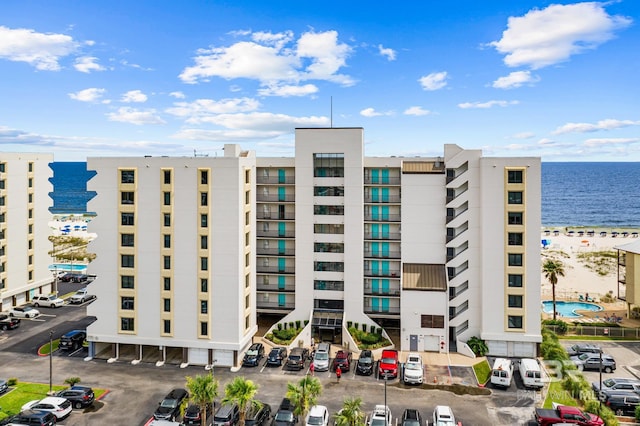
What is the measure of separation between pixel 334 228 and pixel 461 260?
590 inches

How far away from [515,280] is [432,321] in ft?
32.2

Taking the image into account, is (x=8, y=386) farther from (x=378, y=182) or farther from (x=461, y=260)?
(x=461, y=260)

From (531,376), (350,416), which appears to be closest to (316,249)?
(531,376)

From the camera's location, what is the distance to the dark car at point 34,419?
118ft

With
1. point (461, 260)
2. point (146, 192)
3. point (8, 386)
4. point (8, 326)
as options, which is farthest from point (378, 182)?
point (8, 326)

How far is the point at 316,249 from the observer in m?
59.2

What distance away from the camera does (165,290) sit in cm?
4966

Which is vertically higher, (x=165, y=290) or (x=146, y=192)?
(x=146, y=192)

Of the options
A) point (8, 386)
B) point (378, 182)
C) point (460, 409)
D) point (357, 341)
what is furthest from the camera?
point (378, 182)

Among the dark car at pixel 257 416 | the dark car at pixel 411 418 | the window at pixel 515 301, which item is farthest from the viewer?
the window at pixel 515 301

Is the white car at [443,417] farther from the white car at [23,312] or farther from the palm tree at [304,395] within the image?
the white car at [23,312]

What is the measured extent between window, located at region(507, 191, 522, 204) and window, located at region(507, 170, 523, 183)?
1.28 meters

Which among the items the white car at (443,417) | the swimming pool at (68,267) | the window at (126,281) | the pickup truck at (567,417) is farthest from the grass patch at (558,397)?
the swimming pool at (68,267)

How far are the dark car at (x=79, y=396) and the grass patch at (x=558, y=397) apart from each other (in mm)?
37239
